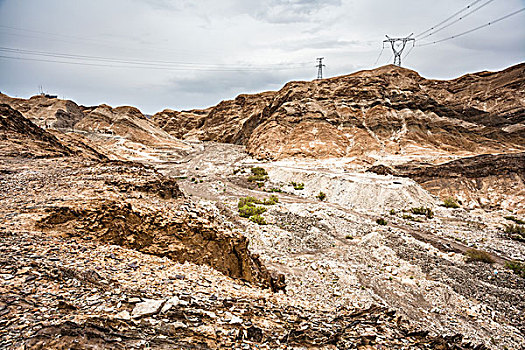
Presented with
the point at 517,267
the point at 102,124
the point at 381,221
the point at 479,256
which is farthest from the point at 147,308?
the point at 102,124

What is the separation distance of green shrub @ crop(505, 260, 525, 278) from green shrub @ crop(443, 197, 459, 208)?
10023mm

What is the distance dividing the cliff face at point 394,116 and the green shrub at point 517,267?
29.5 m

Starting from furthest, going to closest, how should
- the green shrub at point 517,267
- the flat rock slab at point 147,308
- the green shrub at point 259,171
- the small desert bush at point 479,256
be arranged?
the green shrub at point 259,171 < the small desert bush at point 479,256 < the green shrub at point 517,267 < the flat rock slab at point 147,308

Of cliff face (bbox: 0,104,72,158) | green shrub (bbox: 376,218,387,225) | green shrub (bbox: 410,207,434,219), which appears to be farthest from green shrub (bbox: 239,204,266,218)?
green shrub (bbox: 410,207,434,219)

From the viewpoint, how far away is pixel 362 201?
24.1 meters

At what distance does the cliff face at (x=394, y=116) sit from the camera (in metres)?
42.4

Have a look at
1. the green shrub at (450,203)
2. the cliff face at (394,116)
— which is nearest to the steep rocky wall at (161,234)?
the green shrub at (450,203)

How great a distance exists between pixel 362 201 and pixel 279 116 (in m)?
32.7

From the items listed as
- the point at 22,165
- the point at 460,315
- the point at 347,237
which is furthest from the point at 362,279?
the point at 22,165

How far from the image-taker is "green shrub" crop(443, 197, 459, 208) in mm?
23297

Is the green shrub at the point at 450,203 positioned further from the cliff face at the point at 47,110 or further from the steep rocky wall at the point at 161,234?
the cliff face at the point at 47,110

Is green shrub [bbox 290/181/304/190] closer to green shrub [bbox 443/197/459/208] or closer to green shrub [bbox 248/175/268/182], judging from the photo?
green shrub [bbox 248/175/268/182]

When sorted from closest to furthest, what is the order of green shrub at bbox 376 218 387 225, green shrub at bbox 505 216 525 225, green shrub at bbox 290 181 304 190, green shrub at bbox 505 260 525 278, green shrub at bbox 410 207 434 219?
1. green shrub at bbox 505 260 525 278
2. green shrub at bbox 376 218 387 225
3. green shrub at bbox 505 216 525 225
4. green shrub at bbox 410 207 434 219
5. green shrub at bbox 290 181 304 190

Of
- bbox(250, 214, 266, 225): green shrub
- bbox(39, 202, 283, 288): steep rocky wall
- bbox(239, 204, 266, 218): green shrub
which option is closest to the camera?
bbox(39, 202, 283, 288): steep rocky wall
